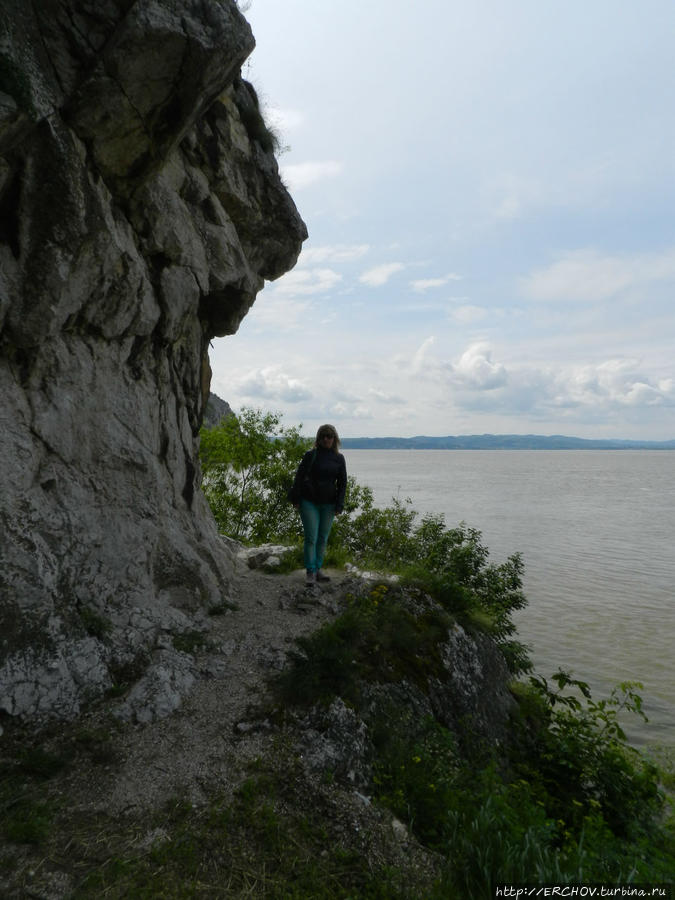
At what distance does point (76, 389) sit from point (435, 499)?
5112 cm

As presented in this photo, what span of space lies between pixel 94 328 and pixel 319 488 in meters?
4.41

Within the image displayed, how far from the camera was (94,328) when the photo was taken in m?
7.86

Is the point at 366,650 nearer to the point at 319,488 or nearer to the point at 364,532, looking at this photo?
the point at 319,488

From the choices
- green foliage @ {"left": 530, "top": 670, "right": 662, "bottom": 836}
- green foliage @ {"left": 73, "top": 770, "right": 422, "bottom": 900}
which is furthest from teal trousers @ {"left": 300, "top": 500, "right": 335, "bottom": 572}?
green foliage @ {"left": 73, "top": 770, "right": 422, "bottom": 900}

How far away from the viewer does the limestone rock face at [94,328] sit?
5883mm

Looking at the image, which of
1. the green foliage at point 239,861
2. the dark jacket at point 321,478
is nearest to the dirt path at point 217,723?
the green foliage at point 239,861

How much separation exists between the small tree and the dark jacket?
1192 cm

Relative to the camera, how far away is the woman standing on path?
951cm

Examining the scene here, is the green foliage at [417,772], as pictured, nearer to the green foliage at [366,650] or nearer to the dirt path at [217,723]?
the green foliage at [366,650]

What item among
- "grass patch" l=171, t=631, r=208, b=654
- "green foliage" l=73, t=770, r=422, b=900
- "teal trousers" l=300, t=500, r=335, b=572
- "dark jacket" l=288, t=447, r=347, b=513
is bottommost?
"green foliage" l=73, t=770, r=422, b=900

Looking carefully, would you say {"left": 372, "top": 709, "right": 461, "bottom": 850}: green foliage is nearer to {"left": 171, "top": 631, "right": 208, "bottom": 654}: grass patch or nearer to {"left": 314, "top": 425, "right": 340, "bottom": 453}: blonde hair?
{"left": 171, "top": 631, "right": 208, "bottom": 654}: grass patch

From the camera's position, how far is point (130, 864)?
12.8 ft

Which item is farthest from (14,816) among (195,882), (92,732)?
(195,882)

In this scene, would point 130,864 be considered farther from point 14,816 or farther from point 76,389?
point 76,389
